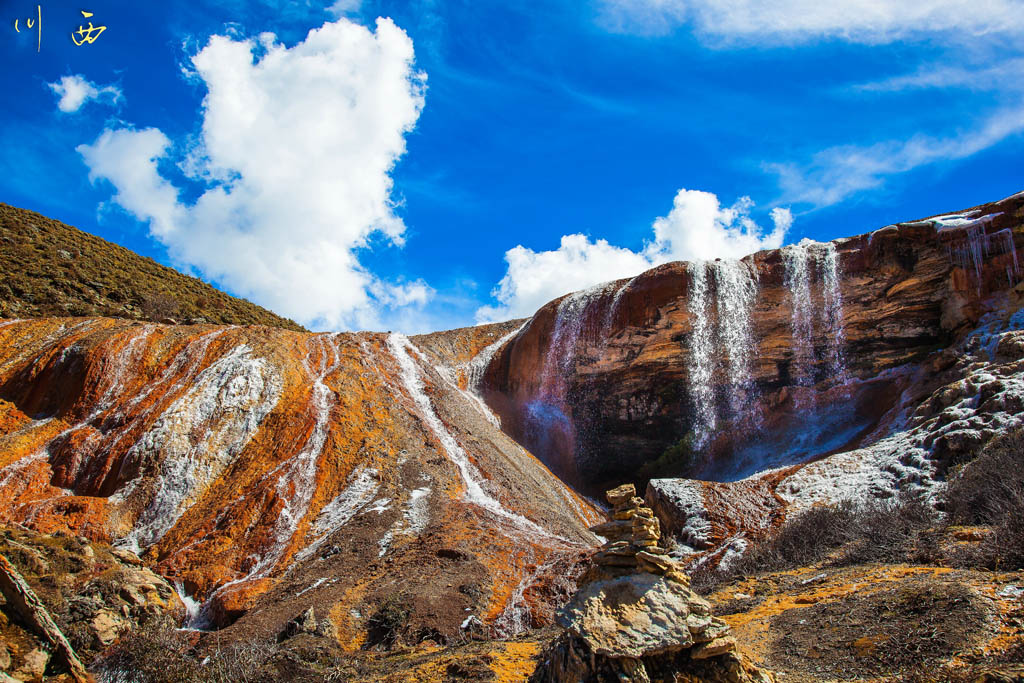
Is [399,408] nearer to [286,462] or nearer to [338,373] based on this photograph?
[338,373]

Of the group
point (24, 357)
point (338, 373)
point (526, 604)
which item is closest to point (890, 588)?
point (526, 604)

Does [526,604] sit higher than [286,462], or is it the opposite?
[286,462]

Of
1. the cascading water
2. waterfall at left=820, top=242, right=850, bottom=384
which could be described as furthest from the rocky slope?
waterfall at left=820, top=242, right=850, bottom=384

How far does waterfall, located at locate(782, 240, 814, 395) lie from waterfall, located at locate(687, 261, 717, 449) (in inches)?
109

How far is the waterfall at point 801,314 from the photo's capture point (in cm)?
2123

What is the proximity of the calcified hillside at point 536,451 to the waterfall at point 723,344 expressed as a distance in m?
0.08

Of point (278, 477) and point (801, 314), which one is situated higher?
point (801, 314)

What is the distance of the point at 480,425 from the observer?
21547 millimetres

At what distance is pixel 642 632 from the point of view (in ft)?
15.1

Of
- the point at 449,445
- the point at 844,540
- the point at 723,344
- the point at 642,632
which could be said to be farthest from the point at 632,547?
the point at 723,344

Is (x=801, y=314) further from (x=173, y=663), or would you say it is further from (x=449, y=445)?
(x=173, y=663)

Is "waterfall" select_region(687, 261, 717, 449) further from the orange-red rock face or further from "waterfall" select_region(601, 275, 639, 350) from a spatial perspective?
"waterfall" select_region(601, 275, 639, 350)

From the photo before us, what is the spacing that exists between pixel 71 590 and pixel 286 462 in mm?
7007

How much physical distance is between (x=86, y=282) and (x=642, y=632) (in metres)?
33.2
